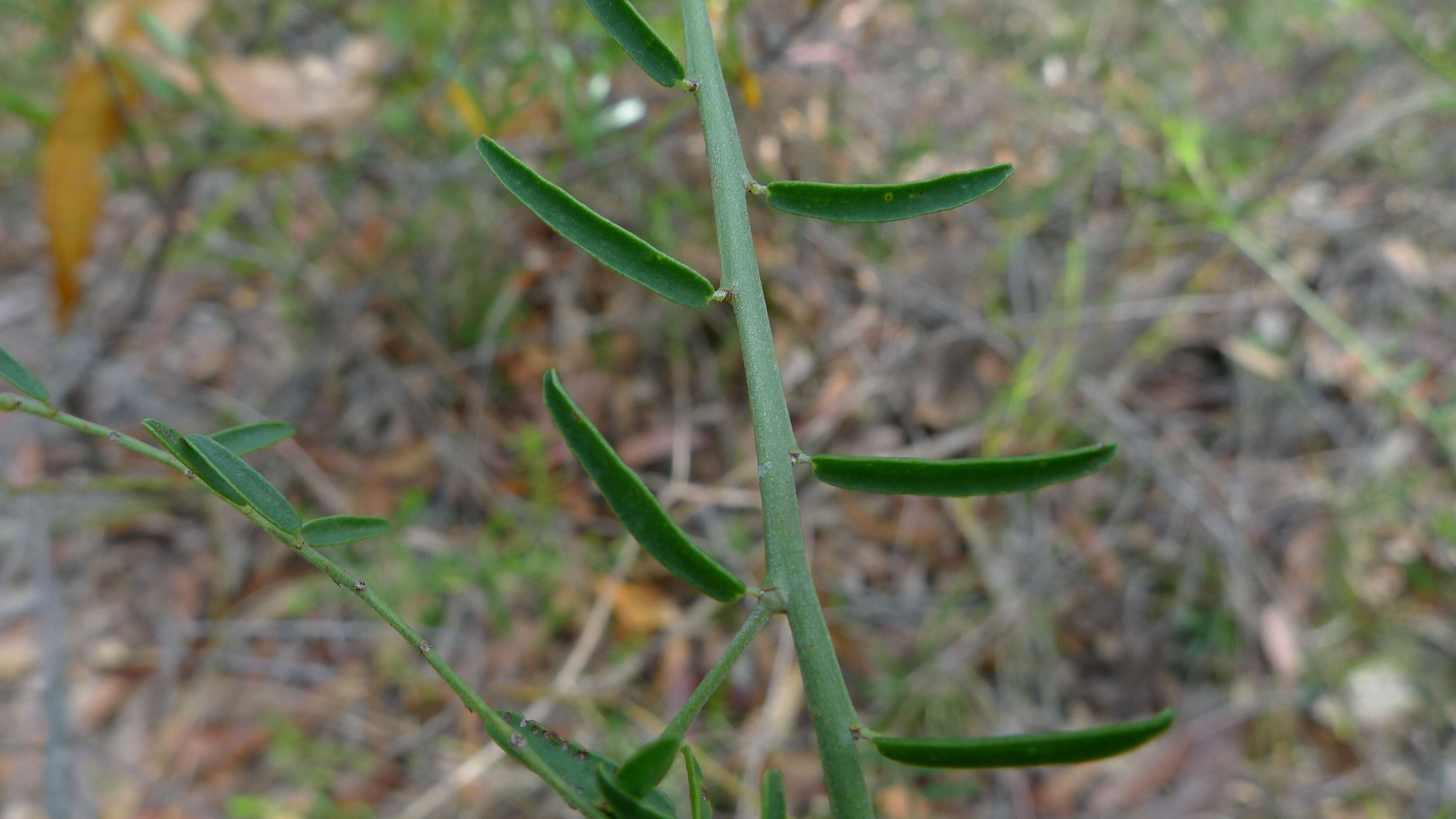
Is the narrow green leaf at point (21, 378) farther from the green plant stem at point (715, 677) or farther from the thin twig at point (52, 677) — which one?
the thin twig at point (52, 677)

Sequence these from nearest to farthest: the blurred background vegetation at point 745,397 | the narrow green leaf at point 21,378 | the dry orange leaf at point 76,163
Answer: the narrow green leaf at point 21,378
the dry orange leaf at point 76,163
the blurred background vegetation at point 745,397

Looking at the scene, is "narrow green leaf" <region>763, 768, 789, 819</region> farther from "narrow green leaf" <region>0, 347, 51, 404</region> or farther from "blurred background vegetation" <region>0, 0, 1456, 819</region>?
"blurred background vegetation" <region>0, 0, 1456, 819</region>

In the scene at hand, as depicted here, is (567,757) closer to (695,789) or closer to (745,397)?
(695,789)

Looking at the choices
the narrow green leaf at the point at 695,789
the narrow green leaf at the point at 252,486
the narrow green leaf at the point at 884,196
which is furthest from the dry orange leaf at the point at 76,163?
the narrow green leaf at the point at 695,789

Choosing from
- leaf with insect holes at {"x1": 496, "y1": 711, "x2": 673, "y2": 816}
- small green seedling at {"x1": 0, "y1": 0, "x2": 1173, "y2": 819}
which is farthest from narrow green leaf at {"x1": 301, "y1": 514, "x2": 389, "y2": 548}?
leaf with insect holes at {"x1": 496, "y1": 711, "x2": 673, "y2": 816}

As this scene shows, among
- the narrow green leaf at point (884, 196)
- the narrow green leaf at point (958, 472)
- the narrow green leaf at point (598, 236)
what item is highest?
the narrow green leaf at point (884, 196)

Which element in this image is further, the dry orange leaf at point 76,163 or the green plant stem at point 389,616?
the dry orange leaf at point 76,163
